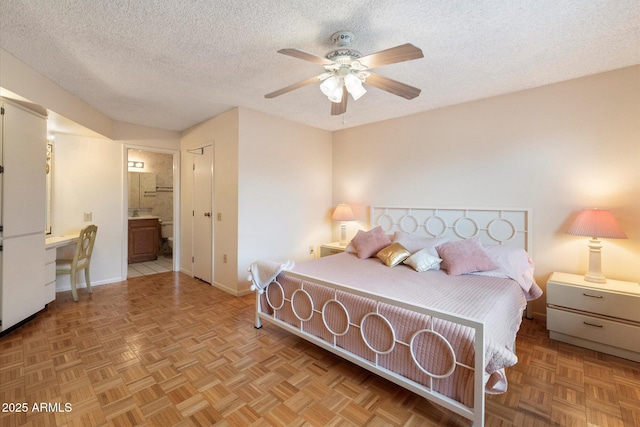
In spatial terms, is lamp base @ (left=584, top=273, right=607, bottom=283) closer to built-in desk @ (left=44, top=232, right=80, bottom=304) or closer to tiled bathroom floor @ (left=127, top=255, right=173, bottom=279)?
built-in desk @ (left=44, top=232, right=80, bottom=304)

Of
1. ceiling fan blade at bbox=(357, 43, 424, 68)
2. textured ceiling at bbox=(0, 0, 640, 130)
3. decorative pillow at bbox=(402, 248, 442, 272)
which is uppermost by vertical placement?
textured ceiling at bbox=(0, 0, 640, 130)

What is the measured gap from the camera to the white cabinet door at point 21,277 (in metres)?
2.56

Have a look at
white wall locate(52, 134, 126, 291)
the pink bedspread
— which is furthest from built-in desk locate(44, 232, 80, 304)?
the pink bedspread

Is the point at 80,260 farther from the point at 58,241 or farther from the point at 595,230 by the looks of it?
the point at 595,230

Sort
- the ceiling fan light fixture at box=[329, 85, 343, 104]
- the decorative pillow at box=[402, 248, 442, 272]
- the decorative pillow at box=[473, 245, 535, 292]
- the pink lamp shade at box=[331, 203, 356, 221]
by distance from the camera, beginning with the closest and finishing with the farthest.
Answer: the ceiling fan light fixture at box=[329, 85, 343, 104], the decorative pillow at box=[473, 245, 535, 292], the decorative pillow at box=[402, 248, 442, 272], the pink lamp shade at box=[331, 203, 356, 221]

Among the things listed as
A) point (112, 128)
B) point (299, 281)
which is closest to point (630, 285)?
point (299, 281)

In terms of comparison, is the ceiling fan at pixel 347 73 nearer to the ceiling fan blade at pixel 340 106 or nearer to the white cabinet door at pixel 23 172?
the ceiling fan blade at pixel 340 106

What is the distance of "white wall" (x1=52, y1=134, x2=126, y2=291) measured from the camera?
3.93 metres

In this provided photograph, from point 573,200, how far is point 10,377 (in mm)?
Answer: 5018

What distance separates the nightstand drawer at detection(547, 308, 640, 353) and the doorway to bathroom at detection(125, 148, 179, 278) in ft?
18.3

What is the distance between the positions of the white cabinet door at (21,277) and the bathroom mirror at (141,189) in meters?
3.43

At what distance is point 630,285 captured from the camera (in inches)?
94.8

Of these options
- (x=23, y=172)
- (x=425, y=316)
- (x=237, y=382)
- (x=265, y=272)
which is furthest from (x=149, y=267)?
(x=425, y=316)

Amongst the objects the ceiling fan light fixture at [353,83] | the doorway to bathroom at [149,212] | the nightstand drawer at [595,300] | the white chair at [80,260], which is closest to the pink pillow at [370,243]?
the nightstand drawer at [595,300]
